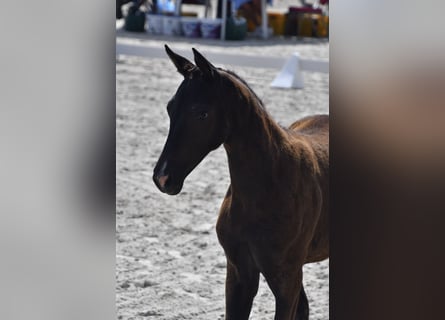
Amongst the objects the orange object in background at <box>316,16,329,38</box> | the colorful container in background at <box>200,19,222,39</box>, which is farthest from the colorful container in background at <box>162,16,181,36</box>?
the orange object in background at <box>316,16,329,38</box>

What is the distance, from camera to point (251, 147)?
2.73m

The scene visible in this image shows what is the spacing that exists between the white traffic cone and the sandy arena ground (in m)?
0.20

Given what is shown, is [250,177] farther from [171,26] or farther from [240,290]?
[171,26]

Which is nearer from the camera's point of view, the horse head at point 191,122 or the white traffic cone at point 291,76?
the horse head at point 191,122

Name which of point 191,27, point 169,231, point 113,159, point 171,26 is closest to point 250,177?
point 113,159

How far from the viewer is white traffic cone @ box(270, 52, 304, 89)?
10.0 m

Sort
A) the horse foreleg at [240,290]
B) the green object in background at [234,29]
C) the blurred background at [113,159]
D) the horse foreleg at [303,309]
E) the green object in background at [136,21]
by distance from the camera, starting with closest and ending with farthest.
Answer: the blurred background at [113,159] → the horse foreleg at [240,290] → the horse foreleg at [303,309] → the green object in background at [234,29] → the green object in background at [136,21]

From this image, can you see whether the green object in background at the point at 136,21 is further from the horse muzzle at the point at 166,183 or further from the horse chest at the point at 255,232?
the horse muzzle at the point at 166,183

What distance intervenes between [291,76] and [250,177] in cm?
745

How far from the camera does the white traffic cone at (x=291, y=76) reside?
1001cm

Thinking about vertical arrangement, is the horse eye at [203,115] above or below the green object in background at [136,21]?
below

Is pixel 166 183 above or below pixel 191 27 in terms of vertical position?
below

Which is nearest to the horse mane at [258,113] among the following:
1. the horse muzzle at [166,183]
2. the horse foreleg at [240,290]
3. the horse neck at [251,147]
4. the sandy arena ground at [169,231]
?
the horse neck at [251,147]

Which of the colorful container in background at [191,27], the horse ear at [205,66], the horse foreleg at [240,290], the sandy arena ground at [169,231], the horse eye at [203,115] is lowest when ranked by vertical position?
the sandy arena ground at [169,231]
